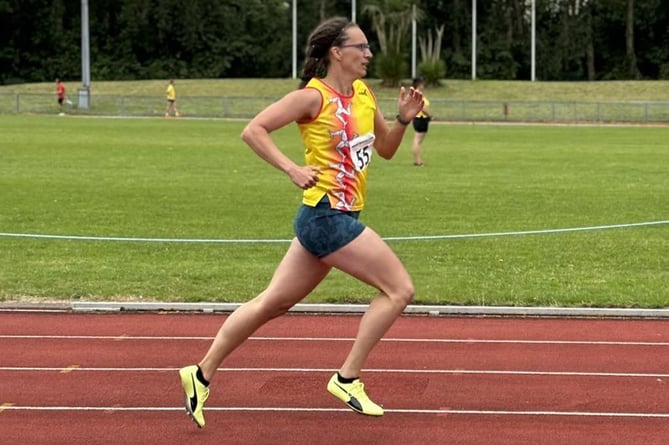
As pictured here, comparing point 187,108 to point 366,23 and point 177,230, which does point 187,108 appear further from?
point 177,230

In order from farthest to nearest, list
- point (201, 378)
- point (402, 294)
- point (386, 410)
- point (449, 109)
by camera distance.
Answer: point (449, 109) → point (386, 410) → point (201, 378) → point (402, 294)

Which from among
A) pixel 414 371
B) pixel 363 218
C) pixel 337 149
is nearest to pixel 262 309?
pixel 337 149

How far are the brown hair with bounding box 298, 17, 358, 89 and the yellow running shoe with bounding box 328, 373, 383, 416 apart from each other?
161cm

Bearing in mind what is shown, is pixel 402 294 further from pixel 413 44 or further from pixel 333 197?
→ pixel 413 44

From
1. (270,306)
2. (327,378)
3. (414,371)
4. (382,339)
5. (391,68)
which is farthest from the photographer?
(391,68)

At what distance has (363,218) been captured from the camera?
17.7m

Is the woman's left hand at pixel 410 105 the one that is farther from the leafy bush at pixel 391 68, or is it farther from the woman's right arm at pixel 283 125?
the leafy bush at pixel 391 68

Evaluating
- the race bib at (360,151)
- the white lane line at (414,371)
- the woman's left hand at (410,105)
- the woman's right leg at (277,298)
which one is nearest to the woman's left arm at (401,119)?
the woman's left hand at (410,105)

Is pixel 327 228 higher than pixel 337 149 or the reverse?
the reverse

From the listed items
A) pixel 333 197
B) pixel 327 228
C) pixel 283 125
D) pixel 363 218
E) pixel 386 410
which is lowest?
pixel 386 410

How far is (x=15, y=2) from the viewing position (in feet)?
312

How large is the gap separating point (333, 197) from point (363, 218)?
1165cm

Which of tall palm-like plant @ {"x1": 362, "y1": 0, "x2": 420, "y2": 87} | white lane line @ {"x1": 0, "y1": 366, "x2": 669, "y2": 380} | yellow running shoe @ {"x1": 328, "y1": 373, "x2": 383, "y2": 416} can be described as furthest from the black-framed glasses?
tall palm-like plant @ {"x1": 362, "y1": 0, "x2": 420, "y2": 87}

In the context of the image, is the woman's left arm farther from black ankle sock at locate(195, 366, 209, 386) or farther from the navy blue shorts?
black ankle sock at locate(195, 366, 209, 386)
